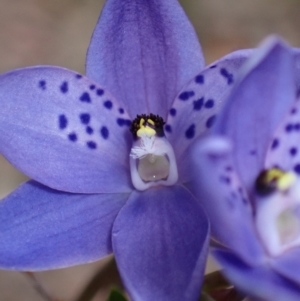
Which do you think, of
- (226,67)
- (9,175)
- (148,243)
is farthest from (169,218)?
(9,175)

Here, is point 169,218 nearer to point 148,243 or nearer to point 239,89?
point 148,243

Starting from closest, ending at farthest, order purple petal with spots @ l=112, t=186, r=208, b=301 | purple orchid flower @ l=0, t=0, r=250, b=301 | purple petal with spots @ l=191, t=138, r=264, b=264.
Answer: purple petal with spots @ l=191, t=138, r=264, b=264
purple petal with spots @ l=112, t=186, r=208, b=301
purple orchid flower @ l=0, t=0, r=250, b=301

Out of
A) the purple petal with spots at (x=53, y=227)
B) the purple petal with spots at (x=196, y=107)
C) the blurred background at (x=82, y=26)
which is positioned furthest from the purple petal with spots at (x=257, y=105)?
the blurred background at (x=82, y=26)

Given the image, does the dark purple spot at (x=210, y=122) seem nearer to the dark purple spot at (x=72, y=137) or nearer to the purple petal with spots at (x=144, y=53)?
the purple petal with spots at (x=144, y=53)

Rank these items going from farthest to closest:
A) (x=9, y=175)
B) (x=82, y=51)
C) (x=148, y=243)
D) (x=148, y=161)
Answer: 1. (x=82, y=51)
2. (x=9, y=175)
3. (x=148, y=161)
4. (x=148, y=243)

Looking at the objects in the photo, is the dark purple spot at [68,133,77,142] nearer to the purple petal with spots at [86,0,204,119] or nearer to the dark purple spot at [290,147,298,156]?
the purple petal with spots at [86,0,204,119]

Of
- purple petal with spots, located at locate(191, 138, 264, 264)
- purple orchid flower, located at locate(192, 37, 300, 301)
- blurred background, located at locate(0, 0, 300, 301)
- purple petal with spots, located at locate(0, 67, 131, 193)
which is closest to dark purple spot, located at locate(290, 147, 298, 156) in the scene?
purple orchid flower, located at locate(192, 37, 300, 301)
